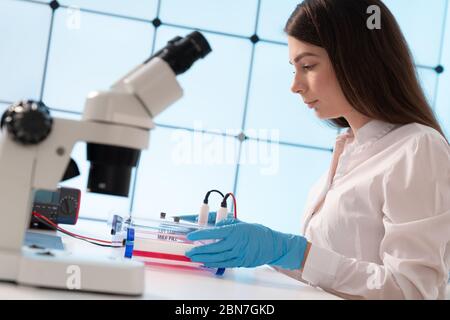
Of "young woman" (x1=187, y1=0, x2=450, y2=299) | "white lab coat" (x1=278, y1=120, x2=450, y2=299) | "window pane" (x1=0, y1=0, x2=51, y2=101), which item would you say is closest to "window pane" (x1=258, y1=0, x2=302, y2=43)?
"window pane" (x1=0, y1=0, x2=51, y2=101)

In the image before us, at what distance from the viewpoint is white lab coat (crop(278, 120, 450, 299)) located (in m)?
1.37

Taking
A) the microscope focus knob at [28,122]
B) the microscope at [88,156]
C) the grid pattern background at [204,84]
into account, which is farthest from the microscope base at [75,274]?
the grid pattern background at [204,84]

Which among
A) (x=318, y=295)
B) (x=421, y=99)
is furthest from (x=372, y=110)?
(x=318, y=295)

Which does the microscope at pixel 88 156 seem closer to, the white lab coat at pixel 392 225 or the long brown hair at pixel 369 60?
the white lab coat at pixel 392 225

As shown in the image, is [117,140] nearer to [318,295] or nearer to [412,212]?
[318,295]

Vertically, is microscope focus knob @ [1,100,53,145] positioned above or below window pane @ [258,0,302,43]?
below

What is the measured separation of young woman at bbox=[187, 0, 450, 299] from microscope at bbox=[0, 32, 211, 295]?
40 cm

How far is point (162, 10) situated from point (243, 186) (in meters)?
1.06

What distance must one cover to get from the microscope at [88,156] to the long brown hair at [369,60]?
801 millimetres

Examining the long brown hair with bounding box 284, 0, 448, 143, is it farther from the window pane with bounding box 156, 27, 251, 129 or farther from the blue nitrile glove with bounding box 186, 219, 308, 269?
the window pane with bounding box 156, 27, 251, 129

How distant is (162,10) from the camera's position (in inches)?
124

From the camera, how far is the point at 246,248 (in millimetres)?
1339

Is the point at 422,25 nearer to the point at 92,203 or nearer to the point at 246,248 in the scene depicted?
the point at 92,203

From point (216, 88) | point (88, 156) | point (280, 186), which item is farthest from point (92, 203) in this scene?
point (88, 156)
